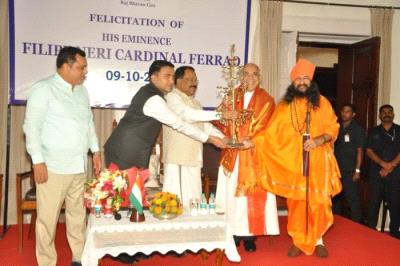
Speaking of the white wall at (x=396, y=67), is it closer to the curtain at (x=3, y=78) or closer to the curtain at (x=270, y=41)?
the curtain at (x=270, y=41)

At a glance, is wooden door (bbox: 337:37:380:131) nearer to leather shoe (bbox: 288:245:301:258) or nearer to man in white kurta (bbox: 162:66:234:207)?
leather shoe (bbox: 288:245:301:258)

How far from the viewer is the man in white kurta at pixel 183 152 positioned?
159 inches

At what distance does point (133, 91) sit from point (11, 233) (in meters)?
2.15

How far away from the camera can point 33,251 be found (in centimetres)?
435

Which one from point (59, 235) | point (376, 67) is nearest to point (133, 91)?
point (59, 235)

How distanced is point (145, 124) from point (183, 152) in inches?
18.6

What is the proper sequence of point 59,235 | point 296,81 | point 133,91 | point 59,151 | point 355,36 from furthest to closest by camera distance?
point 355,36 → point 133,91 → point 59,235 → point 296,81 → point 59,151

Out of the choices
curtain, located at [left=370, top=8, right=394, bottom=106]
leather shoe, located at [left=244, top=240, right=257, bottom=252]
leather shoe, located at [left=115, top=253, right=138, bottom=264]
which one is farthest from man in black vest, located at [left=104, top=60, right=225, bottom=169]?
curtain, located at [left=370, top=8, right=394, bottom=106]

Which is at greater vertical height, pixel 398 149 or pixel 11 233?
pixel 398 149

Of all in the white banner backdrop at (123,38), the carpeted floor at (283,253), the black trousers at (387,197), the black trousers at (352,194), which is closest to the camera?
the carpeted floor at (283,253)

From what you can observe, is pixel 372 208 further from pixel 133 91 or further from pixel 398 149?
pixel 133 91

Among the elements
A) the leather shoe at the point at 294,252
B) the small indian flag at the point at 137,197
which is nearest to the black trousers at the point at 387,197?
the leather shoe at the point at 294,252

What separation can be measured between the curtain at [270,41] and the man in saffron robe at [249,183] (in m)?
1.85

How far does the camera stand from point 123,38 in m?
5.49
